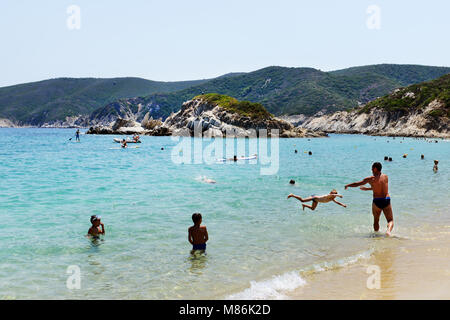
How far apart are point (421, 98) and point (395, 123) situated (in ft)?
39.5

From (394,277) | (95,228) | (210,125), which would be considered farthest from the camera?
(210,125)

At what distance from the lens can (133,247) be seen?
11.2 m

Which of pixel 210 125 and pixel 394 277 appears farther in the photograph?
pixel 210 125

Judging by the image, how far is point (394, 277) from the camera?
8.45m

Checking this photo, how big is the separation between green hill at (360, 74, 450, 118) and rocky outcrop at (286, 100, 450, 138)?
49.6 inches

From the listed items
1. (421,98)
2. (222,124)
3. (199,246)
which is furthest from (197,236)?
(421,98)

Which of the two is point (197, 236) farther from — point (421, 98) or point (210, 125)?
point (421, 98)

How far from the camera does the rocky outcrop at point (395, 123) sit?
119 m

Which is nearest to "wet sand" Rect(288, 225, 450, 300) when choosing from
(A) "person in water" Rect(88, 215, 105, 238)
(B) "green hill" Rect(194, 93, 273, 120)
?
(A) "person in water" Rect(88, 215, 105, 238)

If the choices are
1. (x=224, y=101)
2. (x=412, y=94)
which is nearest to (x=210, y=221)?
(x=224, y=101)

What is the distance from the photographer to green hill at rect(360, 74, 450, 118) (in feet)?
398

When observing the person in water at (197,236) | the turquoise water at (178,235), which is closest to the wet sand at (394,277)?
the turquoise water at (178,235)

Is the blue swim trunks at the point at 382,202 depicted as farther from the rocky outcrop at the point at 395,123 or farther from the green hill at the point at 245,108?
the rocky outcrop at the point at 395,123

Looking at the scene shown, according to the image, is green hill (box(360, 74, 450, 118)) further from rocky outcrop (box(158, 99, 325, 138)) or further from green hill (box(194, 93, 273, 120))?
green hill (box(194, 93, 273, 120))
